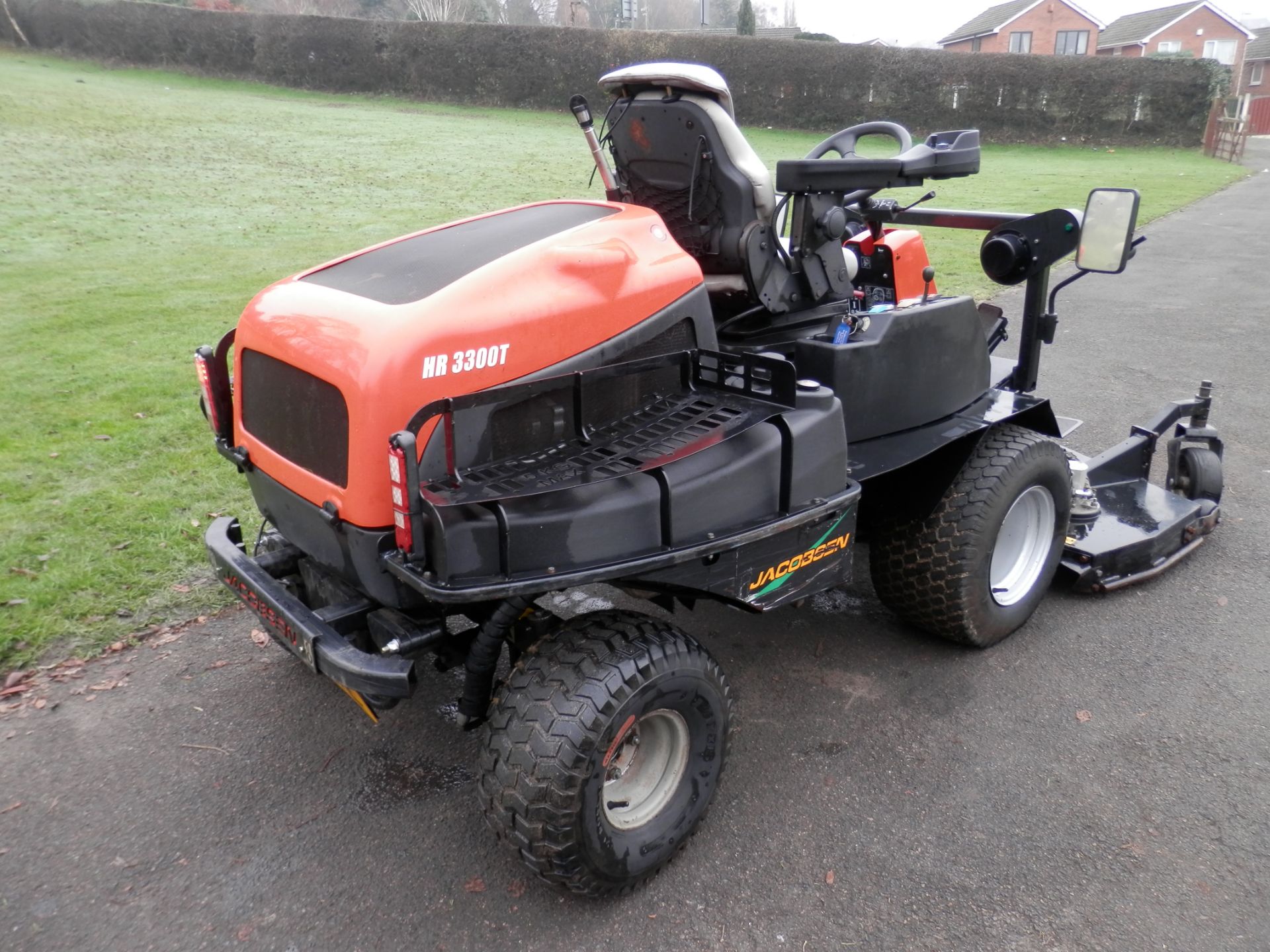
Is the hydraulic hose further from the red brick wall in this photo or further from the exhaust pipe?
the red brick wall

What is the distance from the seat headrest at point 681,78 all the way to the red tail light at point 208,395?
154cm

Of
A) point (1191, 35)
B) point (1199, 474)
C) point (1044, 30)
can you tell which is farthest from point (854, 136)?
point (1191, 35)

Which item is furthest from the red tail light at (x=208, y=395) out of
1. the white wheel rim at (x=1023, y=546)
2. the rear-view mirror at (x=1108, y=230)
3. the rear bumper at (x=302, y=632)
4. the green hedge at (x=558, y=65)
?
the green hedge at (x=558, y=65)

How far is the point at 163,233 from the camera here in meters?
11.5

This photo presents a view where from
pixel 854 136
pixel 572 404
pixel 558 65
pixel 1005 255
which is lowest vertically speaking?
pixel 572 404

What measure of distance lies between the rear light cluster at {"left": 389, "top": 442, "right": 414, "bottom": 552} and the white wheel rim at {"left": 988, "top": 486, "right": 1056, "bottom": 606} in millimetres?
2392

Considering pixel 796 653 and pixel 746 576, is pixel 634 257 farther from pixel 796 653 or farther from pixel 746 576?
pixel 796 653

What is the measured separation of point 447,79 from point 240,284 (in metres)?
21.6

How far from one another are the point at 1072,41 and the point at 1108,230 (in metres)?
62.7

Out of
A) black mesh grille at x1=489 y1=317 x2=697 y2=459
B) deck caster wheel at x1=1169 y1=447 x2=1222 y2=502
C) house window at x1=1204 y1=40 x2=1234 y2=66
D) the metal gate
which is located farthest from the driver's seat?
house window at x1=1204 y1=40 x2=1234 y2=66

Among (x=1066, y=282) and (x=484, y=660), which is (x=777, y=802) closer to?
(x=484, y=660)

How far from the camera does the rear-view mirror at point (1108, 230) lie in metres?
3.56

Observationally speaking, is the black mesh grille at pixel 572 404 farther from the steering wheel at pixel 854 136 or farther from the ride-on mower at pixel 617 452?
the steering wheel at pixel 854 136

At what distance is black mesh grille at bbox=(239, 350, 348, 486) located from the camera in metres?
2.42
